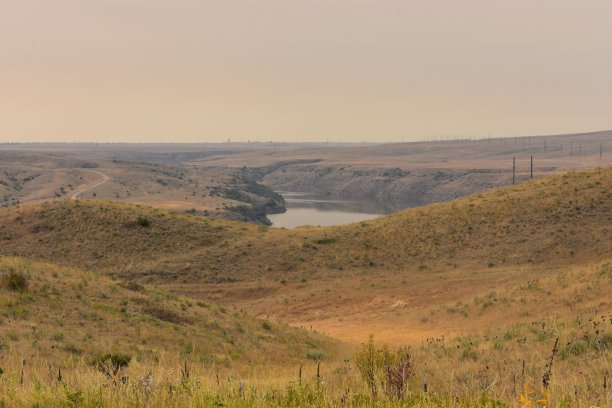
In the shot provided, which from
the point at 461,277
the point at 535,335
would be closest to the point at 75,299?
the point at 535,335

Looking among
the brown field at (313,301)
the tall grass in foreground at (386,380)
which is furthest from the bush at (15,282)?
the tall grass in foreground at (386,380)

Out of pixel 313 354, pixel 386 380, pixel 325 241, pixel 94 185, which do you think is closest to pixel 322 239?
pixel 325 241

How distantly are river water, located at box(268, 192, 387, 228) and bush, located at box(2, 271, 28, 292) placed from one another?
99.8 metres

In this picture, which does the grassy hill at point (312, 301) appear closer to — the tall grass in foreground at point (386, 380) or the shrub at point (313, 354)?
the tall grass in foreground at point (386, 380)

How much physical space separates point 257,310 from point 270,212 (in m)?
121

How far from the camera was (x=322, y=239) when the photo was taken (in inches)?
2014

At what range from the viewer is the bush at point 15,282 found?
21703 mm

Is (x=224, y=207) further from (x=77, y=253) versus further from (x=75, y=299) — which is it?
(x=75, y=299)

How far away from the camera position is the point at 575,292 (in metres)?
26.2

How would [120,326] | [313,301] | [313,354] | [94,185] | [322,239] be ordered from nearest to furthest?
[120,326] → [313,354] → [313,301] → [322,239] → [94,185]

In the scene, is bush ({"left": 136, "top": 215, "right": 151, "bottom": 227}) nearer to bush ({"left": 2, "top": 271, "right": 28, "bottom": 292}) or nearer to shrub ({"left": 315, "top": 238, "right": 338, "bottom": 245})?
shrub ({"left": 315, "top": 238, "right": 338, "bottom": 245})

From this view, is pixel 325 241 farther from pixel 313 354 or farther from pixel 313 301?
pixel 313 354

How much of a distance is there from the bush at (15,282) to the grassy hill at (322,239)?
22389 mm

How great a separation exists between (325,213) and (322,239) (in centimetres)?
10492
